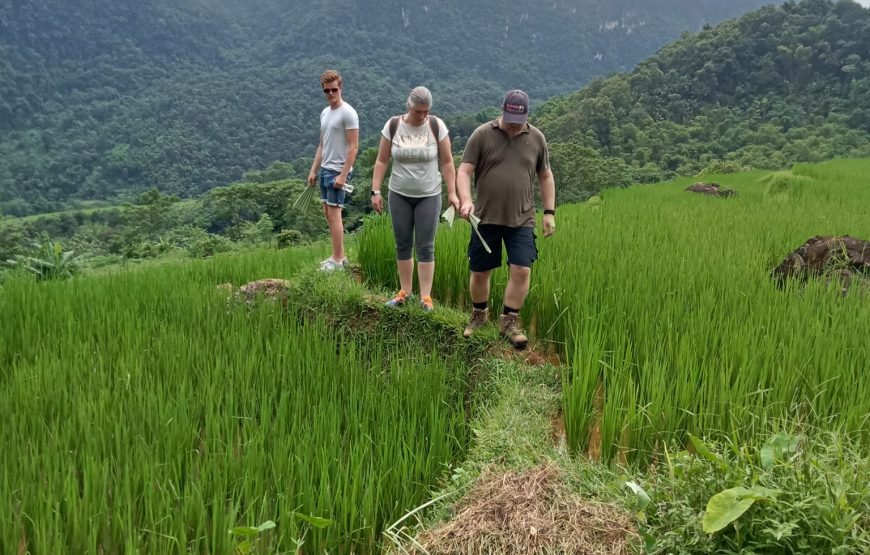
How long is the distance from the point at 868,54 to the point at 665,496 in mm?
39261

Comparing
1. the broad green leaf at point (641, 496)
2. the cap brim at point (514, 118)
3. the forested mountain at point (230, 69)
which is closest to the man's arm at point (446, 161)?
the cap brim at point (514, 118)

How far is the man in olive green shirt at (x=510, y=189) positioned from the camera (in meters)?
3.12

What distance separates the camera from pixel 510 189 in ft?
10.2

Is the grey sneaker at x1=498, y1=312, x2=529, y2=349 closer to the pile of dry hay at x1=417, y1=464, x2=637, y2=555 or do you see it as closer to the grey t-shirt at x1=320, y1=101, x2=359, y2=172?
the pile of dry hay at x1=417, y1=464, x2=637, y2=555

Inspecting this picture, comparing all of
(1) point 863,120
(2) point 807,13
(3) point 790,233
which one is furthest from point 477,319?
(2) point 807,13

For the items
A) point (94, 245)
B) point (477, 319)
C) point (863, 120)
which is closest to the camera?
point (477, 319)

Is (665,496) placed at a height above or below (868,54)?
below

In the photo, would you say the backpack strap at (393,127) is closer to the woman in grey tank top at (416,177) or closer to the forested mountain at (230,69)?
the woman in grey tank top at (416,177)

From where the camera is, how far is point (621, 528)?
160cm

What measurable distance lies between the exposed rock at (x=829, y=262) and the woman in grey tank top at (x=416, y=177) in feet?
7.73

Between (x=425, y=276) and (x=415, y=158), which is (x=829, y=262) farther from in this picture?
(x=415, y=158)

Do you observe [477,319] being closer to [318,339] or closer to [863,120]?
[318,339]

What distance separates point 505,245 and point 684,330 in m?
1.06

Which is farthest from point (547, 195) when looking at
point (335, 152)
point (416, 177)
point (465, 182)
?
point (335, 152)
